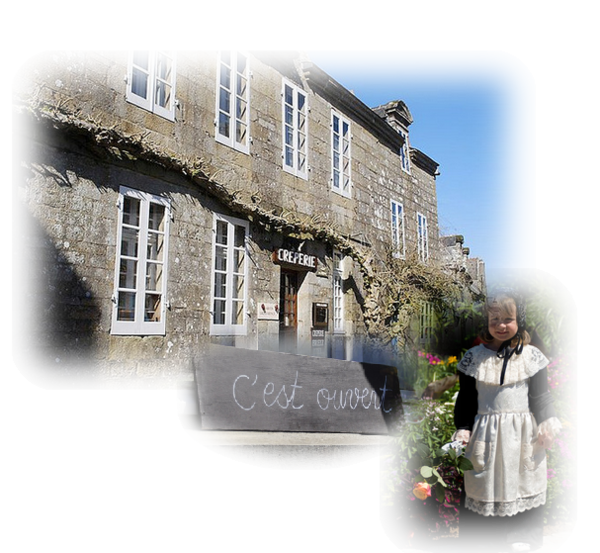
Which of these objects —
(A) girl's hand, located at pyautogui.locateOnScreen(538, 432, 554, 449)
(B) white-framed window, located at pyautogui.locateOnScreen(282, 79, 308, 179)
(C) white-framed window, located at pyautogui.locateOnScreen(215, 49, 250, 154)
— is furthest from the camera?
(B) white-framed window, located at pyautogui.locateOnScreen(282, 79, 308, 179)

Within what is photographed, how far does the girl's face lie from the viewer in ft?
7.63

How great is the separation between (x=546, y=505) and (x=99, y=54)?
2547 millimetres

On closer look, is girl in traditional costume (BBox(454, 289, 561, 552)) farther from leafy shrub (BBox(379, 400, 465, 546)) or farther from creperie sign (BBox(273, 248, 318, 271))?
creperie sign (BBox(273, 248, 318, 271))

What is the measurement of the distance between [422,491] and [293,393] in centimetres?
70

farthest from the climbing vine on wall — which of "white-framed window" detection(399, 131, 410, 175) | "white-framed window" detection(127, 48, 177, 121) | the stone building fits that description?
"white-framed window" detection(399, 131, 410, 175)

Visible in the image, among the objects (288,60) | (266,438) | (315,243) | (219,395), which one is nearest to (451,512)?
(266,438)

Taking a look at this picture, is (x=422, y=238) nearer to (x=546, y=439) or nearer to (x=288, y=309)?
(x=288, y=309)

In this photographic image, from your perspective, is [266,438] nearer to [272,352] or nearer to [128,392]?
[272,352]

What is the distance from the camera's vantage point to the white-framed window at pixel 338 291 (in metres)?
2.89

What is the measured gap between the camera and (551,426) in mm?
2254

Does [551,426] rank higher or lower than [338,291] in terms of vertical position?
lower

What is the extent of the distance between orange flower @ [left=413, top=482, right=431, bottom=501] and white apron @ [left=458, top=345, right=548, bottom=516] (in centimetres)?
15

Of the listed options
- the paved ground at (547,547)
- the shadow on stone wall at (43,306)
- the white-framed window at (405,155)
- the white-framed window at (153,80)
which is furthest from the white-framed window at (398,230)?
the shadow on stone wall at (43,306)

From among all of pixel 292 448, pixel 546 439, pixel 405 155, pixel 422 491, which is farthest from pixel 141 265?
pixel 546 439
